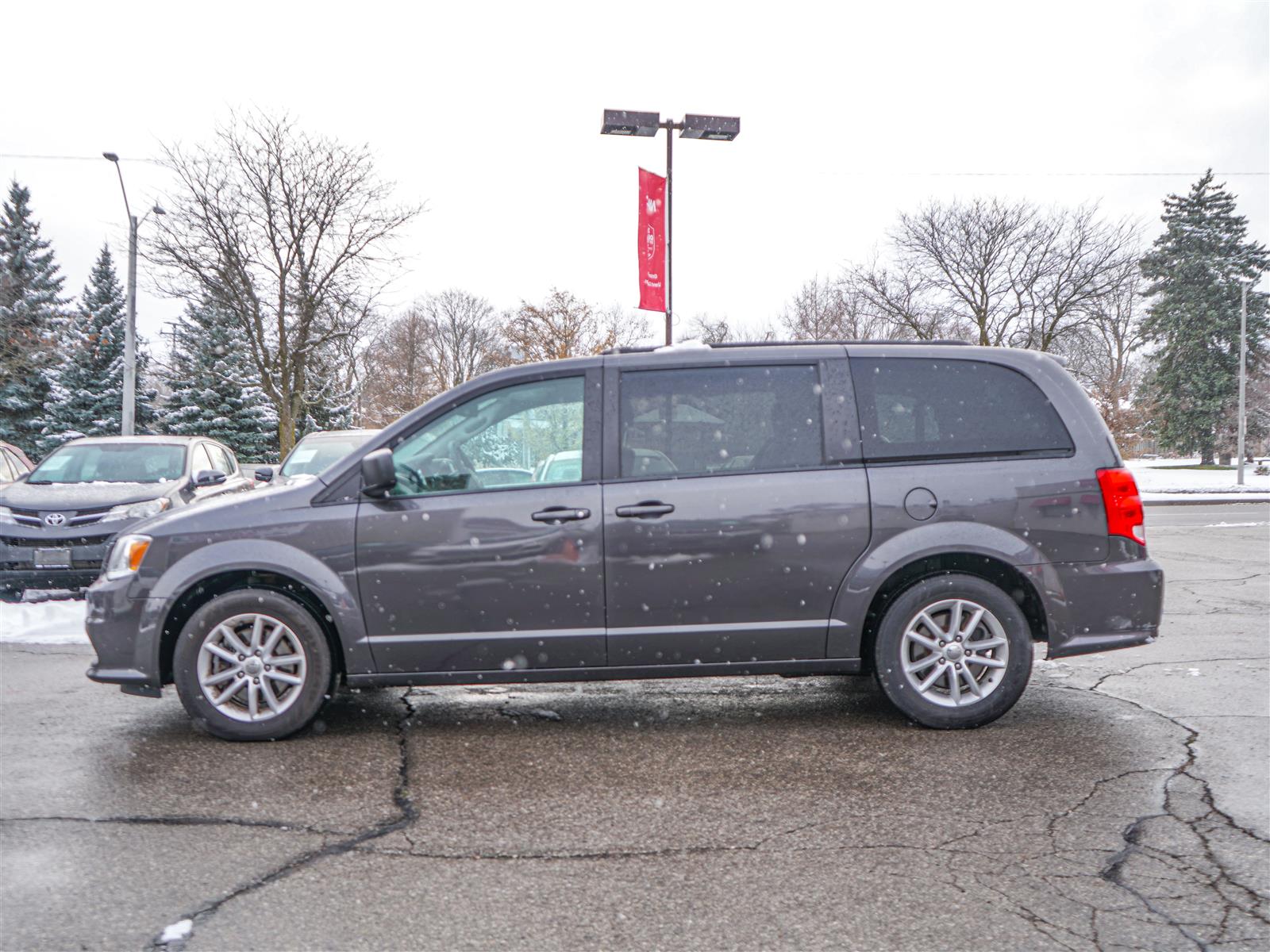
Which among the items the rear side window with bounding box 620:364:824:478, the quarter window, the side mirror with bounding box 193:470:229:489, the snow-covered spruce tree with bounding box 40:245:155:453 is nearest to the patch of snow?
the quarter window

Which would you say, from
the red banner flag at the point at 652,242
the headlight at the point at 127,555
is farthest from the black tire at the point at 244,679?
the red banner flag at the point at 652,242

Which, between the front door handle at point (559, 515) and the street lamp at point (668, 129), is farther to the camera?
the street lamp at point (668, 129)

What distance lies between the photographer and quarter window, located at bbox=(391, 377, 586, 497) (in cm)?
493

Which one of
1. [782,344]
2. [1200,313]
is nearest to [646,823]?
[782,344]

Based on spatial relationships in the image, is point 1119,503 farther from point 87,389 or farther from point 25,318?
point 87,389

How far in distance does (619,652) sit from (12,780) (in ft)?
8.60

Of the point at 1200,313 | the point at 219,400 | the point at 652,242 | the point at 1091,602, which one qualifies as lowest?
the point at 1091,602

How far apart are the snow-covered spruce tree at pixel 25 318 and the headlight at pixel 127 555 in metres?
29.5

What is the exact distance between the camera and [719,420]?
5.00m

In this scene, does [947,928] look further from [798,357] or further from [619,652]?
[798,357]

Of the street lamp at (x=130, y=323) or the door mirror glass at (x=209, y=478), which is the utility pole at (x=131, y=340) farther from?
the door mirror glass at (x=209, y=478)

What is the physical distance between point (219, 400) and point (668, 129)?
27697mm

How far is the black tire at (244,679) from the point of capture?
4.79 metres

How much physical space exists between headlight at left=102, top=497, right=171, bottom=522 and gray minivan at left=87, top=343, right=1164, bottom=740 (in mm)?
5162
